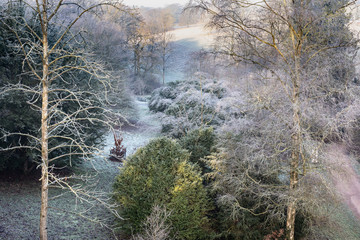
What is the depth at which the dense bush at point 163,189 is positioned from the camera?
6688 mm

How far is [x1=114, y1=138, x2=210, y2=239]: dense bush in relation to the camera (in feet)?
21.9

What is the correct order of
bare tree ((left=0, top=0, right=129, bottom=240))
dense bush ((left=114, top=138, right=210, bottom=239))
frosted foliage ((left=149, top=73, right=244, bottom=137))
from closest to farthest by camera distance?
bare tree ((left=0, top=0, right=129, bottom=240)) < dense bush ((left=114, top=138, right=210, bottom=239)) < frosted foliage ((left=149, top=73, right=244, bottom=137))

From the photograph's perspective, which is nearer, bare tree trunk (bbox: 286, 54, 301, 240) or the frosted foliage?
bare tree trunk (bbox: 286, 54, 301, 240)

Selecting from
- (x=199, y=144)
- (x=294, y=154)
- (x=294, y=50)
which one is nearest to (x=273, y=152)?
(x=294, y=154)

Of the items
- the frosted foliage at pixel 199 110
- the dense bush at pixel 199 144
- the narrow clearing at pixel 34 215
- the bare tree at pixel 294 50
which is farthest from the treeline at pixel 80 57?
the frosted foliage at pixel 199 110

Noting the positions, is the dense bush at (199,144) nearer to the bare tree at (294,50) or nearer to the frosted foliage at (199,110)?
the bare tree at (294,50)

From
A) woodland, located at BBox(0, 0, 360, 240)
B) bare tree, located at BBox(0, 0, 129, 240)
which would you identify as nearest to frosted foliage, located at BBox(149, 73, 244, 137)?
woodland, located at BBox(0, 0, 360, 240)

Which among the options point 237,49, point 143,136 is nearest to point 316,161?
point 237,49

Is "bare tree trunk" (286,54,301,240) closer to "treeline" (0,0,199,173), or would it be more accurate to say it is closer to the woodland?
the woodland

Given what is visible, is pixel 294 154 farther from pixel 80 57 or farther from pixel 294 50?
pixel 80 57

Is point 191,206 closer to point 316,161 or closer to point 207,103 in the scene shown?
point 316,161

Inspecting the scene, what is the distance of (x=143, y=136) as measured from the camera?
17.1m

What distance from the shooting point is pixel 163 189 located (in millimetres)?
6688

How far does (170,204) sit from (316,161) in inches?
136
